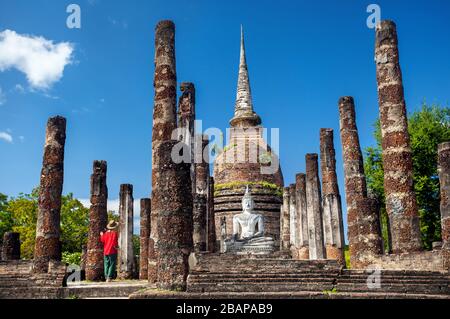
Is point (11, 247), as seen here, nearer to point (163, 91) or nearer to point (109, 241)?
point (109, 241)

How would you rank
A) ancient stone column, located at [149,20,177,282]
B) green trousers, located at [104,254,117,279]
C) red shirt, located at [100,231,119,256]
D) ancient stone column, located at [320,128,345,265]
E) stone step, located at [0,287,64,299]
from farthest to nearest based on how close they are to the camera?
ancient stone column, located at [320,128,345,265] < green trousers, located at [104,254,117,279] < red shirt, located at [100,231,119,256] < ancient stone column, located at [149,20,177,282] < stone step, located at [0,287,64,299]

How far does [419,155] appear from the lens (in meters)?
21.5

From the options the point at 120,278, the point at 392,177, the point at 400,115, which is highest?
the point at 400,115

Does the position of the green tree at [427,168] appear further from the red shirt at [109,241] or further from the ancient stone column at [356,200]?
the red shirt at [109,241]

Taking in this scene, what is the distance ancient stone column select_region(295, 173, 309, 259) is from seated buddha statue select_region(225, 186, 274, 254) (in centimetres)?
135

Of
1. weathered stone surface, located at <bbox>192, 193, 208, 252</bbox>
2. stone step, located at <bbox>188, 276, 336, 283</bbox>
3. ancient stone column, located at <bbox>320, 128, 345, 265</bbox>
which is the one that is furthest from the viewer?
ancient stone column, located at <bbox>320, 128, 345, 265</bbox>

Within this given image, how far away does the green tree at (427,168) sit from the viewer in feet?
68.0

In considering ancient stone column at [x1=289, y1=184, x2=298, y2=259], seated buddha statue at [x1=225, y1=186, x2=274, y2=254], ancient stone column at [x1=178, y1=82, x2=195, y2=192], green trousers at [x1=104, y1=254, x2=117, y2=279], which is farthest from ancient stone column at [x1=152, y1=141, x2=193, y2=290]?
ancient stone column at [x1=289, y1=184, x2=298, y2=259]

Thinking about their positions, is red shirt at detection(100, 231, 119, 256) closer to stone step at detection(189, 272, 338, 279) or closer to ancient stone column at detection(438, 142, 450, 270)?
stone step at detection(189, 272, 338, 279)

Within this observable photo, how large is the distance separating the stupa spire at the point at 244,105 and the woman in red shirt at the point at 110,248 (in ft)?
67.6

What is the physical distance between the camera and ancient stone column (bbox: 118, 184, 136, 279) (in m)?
16.4
